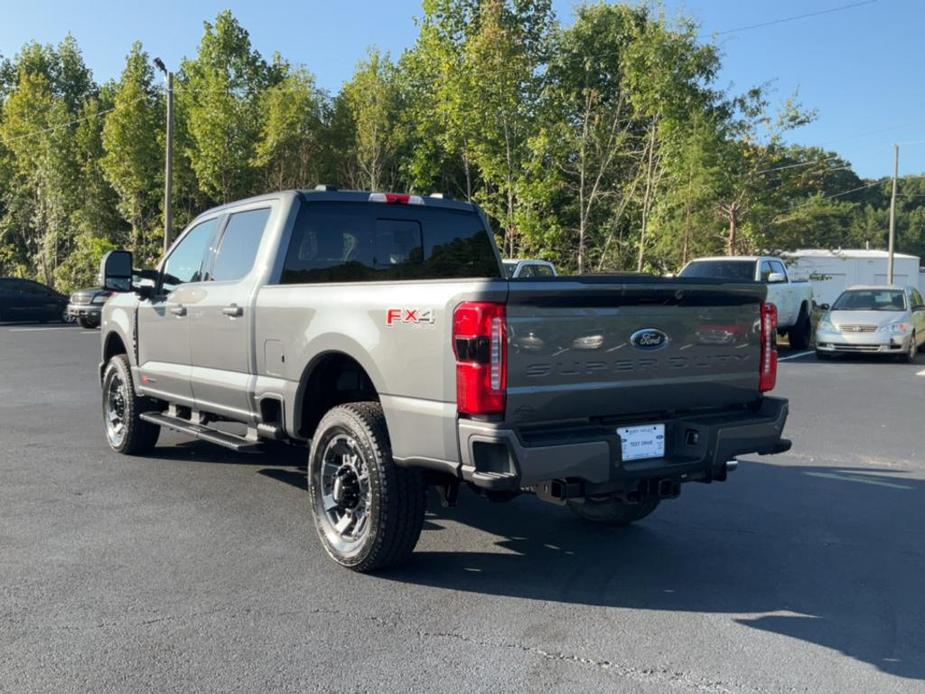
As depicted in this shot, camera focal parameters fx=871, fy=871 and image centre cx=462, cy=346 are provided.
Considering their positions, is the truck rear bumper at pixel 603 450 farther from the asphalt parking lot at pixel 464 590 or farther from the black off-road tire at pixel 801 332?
the black off-road tire at pixel 801 332

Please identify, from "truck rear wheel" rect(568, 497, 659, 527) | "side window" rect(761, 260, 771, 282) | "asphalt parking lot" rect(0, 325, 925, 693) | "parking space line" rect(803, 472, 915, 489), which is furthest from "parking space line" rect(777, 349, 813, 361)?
"truck rear wheel" rect(568, 497, 659, 527)

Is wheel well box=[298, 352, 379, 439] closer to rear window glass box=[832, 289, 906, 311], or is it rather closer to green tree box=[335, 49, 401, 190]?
rear window glass box=[832, 289, 906, 311]

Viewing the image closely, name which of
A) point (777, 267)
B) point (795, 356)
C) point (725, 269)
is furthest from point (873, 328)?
point (725, 269)

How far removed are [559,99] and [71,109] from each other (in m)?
26.9

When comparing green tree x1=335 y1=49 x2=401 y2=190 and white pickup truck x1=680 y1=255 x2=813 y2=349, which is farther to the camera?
green tree x1=335 y1=49 x2=401 y2=190

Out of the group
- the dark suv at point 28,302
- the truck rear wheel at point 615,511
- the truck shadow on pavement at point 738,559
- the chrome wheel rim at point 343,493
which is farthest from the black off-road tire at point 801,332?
the dark suv at point 28,302

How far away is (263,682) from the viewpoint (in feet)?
11.1

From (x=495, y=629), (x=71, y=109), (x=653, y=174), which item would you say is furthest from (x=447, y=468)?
(x=71, y=109)

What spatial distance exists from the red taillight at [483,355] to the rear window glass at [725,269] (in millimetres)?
14366

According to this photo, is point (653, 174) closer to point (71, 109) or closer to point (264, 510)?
point (264, 510)

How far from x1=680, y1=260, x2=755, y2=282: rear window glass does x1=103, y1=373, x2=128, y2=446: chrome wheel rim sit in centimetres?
1252

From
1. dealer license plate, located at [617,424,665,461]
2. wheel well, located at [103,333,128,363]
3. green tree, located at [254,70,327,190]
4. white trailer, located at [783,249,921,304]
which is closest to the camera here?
dealer license plate, located at [617,424,665,461]

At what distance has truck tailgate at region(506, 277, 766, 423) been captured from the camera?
3.94m

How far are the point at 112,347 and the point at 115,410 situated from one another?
0.62 meters
